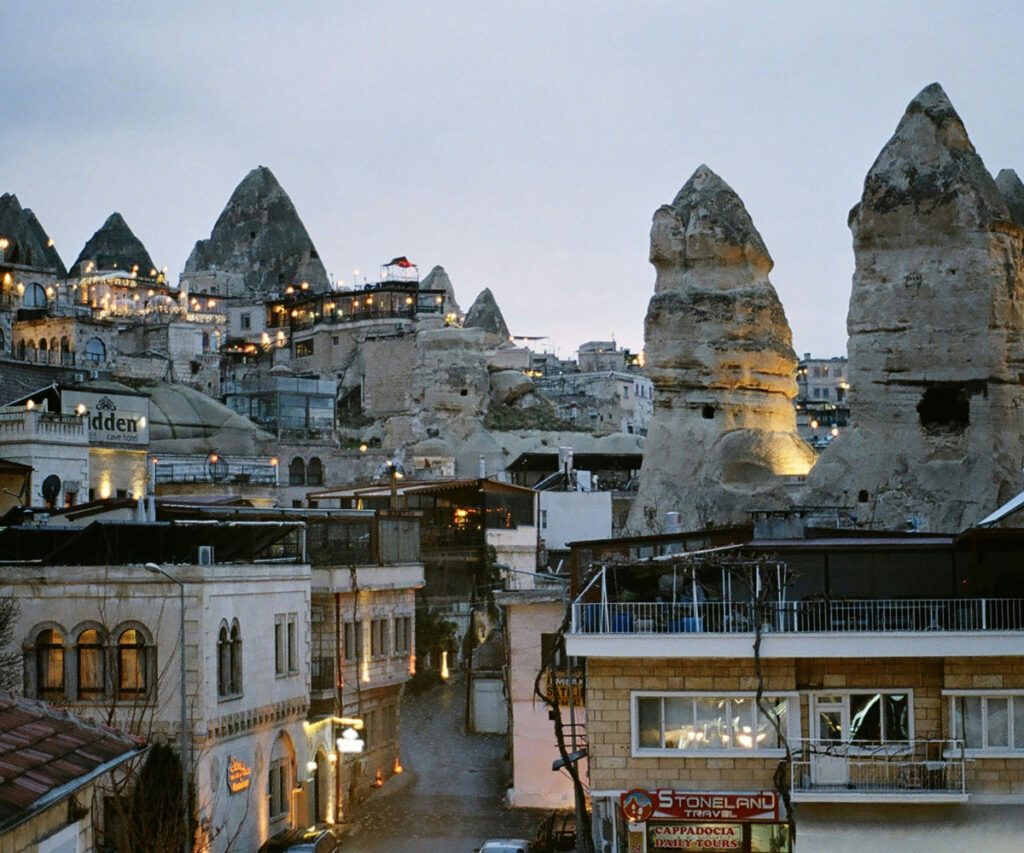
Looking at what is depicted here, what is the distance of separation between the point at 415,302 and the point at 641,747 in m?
90.0

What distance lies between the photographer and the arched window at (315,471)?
8031 centimetres

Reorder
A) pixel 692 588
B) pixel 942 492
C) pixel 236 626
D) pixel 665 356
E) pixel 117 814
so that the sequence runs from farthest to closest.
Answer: pixel 665 356, pixel 942 492, pixel 236 626, pixel 117 814, pixel 692 588

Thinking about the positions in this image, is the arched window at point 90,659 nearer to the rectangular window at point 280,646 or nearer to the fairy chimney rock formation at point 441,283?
the rectangular window at point 280,646

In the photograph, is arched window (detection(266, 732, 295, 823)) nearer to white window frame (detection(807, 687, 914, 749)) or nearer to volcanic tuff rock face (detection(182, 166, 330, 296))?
white window frame (detection(807, 687, 914, 749))

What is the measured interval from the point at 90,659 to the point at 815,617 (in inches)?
511

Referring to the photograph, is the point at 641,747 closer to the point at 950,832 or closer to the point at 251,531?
the point at 950,832

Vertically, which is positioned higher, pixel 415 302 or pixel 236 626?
pixel 415 302

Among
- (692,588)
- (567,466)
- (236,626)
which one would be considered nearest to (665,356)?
(567,466)

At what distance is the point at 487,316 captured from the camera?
135 m

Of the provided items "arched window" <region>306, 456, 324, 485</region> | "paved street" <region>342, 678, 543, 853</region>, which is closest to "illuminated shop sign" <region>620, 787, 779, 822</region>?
"paved street" <region>342, 678, 543, 853</region>

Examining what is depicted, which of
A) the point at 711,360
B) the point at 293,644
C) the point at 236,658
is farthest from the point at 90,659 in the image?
the point at 711,360

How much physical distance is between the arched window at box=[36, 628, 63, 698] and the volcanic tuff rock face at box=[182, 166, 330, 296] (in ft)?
344

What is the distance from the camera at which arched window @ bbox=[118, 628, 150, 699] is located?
31156 millimetres

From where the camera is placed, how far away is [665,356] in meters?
71.7
